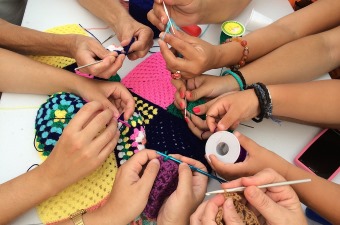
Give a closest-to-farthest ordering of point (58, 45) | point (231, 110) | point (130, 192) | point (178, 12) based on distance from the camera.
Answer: point (130, 192) → point (231, 110) → point (58, 45) → point (178, 12)

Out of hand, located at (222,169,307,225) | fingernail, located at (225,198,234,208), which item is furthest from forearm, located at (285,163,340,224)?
fingernail, located at (225,198,234,208)

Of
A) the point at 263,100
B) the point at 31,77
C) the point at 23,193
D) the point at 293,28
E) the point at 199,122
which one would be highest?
the point at 293,28

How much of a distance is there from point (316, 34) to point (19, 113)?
1.00 metres

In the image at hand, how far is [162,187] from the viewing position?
2.41 ft

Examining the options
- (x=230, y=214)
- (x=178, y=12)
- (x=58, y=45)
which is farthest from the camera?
(x=178, y=12)

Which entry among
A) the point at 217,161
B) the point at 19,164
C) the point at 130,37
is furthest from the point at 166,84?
the point at 19,164

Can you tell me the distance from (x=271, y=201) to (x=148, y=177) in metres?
0.27

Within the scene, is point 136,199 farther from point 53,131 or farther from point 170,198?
point 53,131

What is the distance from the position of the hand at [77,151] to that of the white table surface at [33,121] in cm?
10

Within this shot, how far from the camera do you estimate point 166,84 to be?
101cm

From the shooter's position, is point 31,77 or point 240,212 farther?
point 31,77

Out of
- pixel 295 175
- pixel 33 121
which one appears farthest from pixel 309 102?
pixel 33 121

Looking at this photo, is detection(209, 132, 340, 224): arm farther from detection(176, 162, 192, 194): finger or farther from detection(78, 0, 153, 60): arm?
detection(78, 0, 153, 60): arm

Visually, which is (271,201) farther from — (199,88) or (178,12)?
(178,12)
